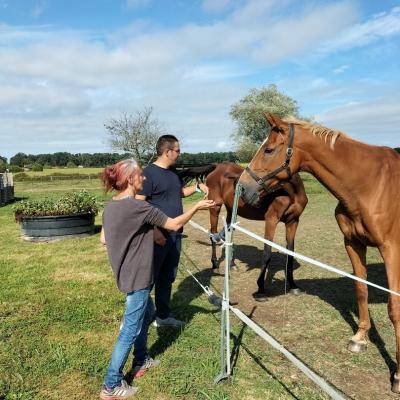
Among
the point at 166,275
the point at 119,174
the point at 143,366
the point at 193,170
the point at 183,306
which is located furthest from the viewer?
the point at 193,170

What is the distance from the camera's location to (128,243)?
114 inches

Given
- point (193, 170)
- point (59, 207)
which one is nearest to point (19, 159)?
point (59, 207)

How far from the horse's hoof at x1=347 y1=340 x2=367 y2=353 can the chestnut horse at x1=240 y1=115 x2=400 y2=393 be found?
1.65ft

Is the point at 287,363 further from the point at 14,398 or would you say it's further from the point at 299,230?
the point at 299,230

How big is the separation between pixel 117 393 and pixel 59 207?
721 cm

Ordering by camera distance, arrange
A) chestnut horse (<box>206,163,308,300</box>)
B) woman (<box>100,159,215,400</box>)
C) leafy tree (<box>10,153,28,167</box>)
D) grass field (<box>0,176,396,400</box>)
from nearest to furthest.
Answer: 1. woman (<box>100,159,215,400</box>)
2. grass field (<box>0,176,396,400</box>)
3. chestnut horse (<box>206,163,308,300</box>)
4. leafy tree (<box>10,153,28,167</box>)

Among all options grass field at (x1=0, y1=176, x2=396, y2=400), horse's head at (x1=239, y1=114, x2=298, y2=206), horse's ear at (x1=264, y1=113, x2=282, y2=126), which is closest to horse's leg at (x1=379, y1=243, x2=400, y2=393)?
grass field at (x1=0, y1=176, x2=396, y2=400)

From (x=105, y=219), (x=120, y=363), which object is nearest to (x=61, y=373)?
(x=120, y=363)

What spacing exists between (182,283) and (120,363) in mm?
3078

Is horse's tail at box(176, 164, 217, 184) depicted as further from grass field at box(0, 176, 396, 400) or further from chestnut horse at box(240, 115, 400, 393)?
chestnut horse at box(240, 115, 400, 393)

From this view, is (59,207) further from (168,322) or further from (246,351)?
(246,351)

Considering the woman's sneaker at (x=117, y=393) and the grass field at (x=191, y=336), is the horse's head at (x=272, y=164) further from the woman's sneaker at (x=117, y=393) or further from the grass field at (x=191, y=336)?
the woman's sneaker at (x=117, y=393)

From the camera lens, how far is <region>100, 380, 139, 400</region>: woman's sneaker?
301cm

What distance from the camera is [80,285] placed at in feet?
19.5
